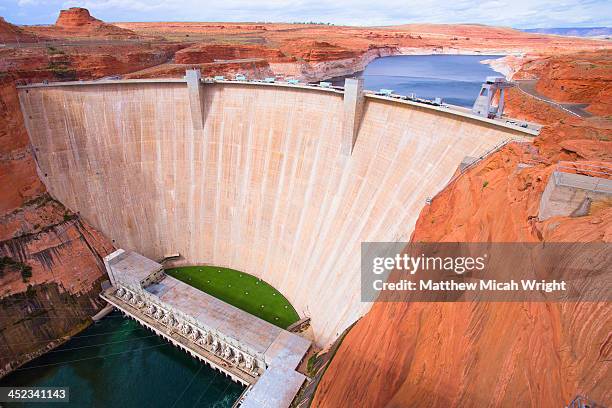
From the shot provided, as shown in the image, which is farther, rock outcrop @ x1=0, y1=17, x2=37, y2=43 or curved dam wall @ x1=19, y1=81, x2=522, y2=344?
rock outcrop @ x1=0, y1=17, x2=37, y2=43

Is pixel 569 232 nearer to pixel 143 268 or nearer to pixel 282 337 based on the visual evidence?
pixel 282 337

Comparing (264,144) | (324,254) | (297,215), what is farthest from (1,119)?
(324,254)

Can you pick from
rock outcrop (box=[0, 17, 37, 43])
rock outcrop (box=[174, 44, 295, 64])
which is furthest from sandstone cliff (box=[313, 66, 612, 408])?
rock outcrop (box=[0, 17, 37, 43])

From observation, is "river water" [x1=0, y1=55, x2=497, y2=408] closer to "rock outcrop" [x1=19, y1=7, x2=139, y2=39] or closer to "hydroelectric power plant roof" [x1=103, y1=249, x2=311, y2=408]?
"hydroelectric power plant roof" [x1=103, y1=249, x2=311, y2=408]

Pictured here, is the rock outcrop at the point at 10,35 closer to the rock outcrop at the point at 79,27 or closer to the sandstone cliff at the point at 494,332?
the rock outcrop at the point at 79,27

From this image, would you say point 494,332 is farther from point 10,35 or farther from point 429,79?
point 429,79
